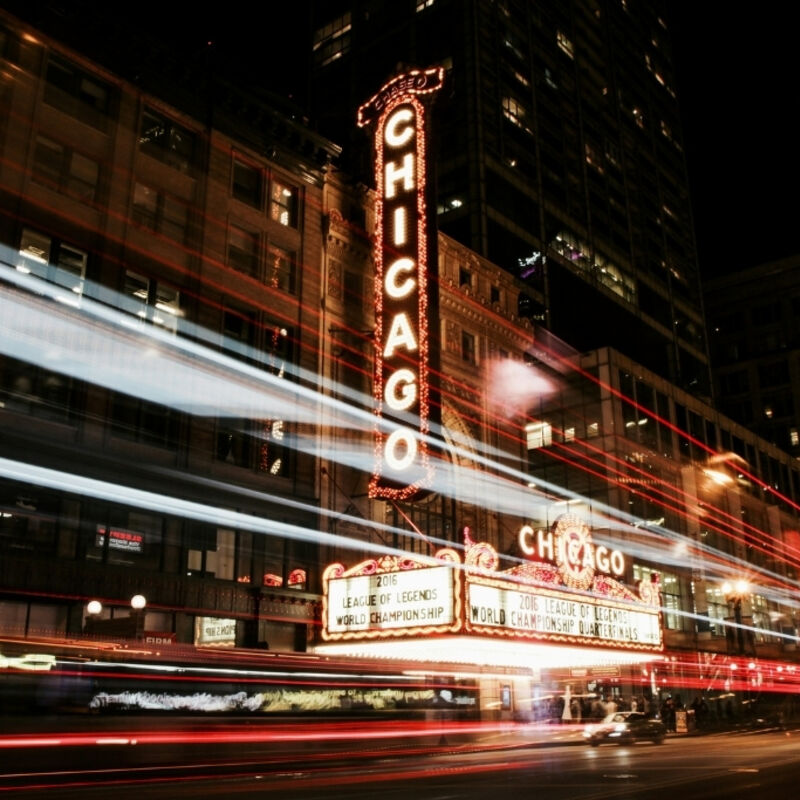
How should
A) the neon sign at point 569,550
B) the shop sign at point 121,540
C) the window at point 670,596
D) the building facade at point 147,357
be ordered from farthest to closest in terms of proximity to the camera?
1. the window at point 670,596
2. the neon sign at point 569,550
3. the shop sign at point 121,540
4. the building facade at point 147,357

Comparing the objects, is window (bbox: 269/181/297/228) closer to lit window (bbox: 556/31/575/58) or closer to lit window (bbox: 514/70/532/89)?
lit window (bbox: 514/70/532/89)

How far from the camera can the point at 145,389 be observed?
27.8 meters

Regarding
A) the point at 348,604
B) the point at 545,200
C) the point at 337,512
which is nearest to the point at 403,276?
the point at 337,512

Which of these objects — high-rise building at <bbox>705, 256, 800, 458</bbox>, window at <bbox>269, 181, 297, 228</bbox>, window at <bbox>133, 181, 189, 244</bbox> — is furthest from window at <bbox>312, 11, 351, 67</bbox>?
high-rise building at <bbox>705, 256, 800, 458</bbox>

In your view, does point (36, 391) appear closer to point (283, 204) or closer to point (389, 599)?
point (389, 599)

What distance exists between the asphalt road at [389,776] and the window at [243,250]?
18.6 metres

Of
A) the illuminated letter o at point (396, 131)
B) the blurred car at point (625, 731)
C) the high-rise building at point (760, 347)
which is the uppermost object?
the high-rise building at point (760, 347)

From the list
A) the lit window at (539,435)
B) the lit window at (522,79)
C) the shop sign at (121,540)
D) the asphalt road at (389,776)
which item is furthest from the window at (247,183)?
the lit window at (522,79)

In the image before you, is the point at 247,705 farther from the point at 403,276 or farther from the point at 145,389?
the point at 403,276

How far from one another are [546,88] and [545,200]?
13026 mm

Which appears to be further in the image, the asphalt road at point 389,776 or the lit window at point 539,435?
the lit window at point 539,435

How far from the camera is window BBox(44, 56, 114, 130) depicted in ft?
91.4

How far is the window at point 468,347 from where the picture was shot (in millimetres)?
42219

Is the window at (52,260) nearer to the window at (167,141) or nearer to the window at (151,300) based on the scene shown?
the window at (151,300)
